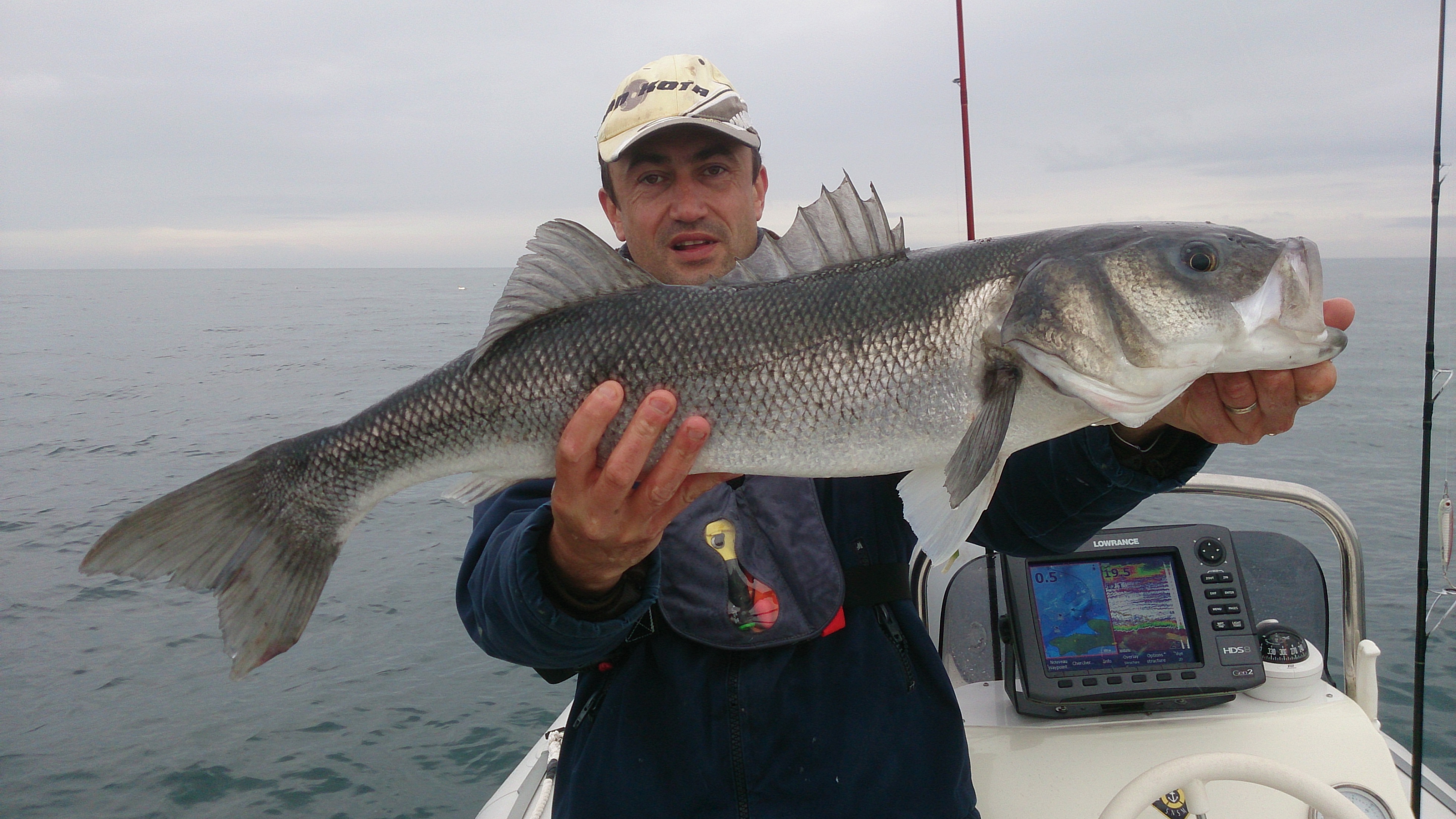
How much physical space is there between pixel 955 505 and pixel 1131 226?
84 centimetres

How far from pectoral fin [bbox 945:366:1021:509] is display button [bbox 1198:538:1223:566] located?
166cm

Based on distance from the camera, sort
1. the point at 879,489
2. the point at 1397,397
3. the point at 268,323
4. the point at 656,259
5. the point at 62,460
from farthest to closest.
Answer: the point at 268,323 < the point at 1397,397 < the point at 62,460 < the point at 656,259 < the point at 879,489

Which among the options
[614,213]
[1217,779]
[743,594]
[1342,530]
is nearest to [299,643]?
[614,213]

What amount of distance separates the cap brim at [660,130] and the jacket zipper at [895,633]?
1662 millimetres

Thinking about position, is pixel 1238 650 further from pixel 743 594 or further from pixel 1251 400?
pixel 743 594

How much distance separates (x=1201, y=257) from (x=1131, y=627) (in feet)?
5.64

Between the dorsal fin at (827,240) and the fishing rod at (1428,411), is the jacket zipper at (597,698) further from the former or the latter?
the fishing rod at (1428,411)

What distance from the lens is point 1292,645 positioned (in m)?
3.13

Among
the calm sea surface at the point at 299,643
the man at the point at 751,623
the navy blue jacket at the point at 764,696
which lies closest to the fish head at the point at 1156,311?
the man at the point at 751,623

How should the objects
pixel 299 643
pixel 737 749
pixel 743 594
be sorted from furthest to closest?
1. pixel 299 643
2. pixel 743 594
3. pixel 737 749

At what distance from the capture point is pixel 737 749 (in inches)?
87.2

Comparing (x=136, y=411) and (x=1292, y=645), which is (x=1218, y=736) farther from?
(x=136, y=411)

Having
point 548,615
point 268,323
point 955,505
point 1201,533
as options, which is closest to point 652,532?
point 548,615

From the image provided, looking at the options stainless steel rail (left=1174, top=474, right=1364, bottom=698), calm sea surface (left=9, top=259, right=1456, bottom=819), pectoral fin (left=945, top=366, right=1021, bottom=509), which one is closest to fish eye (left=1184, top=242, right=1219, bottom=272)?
pectoral fin (left=945, top=366, right=1021, bottom=509)
